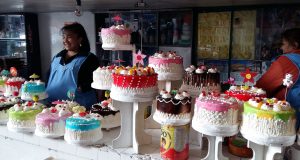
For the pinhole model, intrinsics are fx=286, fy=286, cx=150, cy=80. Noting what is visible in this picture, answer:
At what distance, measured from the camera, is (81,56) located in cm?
249

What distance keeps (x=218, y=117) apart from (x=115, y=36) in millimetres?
1116

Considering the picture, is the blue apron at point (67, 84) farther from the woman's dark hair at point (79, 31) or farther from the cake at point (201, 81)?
the cake at point (201, 81)

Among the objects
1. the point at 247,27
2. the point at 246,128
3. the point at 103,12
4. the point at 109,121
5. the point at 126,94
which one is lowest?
the point at 109,121

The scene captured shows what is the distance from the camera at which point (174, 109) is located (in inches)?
54.6

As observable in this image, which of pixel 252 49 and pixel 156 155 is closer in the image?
pixel 156 155

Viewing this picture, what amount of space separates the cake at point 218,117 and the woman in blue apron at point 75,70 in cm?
139

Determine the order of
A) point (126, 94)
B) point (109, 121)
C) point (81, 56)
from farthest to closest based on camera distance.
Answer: point (81, 56), point (109, 121), point (126, 94)

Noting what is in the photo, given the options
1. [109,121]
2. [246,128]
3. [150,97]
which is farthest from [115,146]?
[246,128]

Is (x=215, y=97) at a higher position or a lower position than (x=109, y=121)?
higher

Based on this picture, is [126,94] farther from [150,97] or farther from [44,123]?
[44,123]

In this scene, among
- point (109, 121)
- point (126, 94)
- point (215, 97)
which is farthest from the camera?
point (109, 121)

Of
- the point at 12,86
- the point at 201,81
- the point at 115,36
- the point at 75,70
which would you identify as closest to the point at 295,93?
the point at 201,81

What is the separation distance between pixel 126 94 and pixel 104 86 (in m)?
0.41

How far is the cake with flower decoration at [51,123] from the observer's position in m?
1.70
